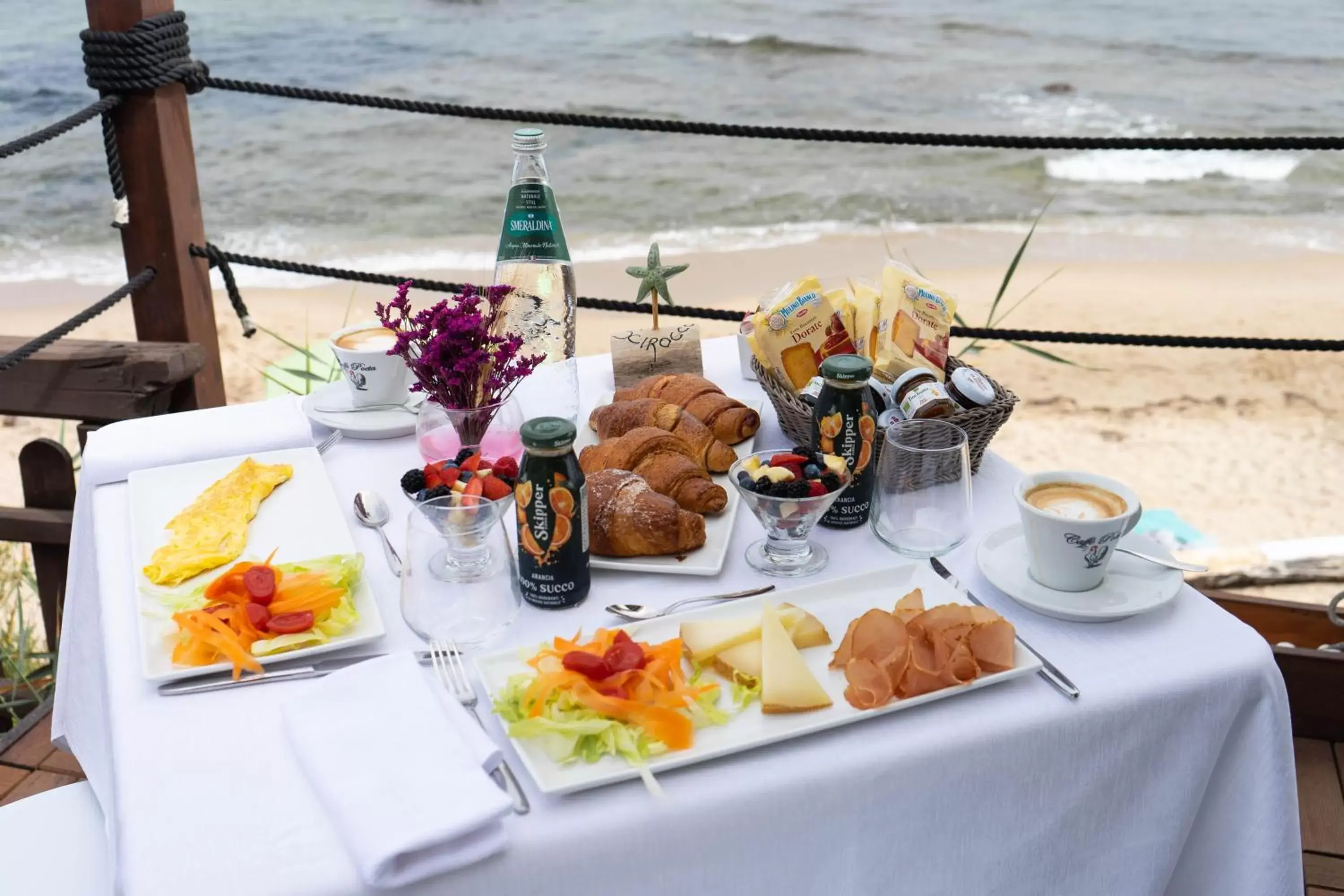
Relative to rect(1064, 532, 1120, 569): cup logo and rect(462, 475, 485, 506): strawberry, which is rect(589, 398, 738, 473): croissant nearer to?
rect(462, 475, 485, 506): strawberry

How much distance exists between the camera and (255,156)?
9.17 meters

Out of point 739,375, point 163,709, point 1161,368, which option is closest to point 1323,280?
point 1161,368

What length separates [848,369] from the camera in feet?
3.79

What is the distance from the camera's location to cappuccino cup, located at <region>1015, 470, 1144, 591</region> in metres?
1.07

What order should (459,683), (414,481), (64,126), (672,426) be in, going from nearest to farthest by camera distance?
(459,683) < (414,481) < (672,426) < (64,126)

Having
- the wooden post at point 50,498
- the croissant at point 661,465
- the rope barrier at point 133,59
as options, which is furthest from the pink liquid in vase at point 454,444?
the wooden post at point 50,498

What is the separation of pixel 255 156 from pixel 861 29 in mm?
6715

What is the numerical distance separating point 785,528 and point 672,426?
0.27m

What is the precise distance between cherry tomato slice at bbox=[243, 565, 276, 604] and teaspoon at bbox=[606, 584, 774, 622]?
305 mm

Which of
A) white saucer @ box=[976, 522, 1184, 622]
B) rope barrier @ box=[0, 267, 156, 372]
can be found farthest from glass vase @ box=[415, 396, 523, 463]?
rope barrier @ box=[0, 267, 156, 372]

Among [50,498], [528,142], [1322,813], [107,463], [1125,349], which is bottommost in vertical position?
[1125,349]

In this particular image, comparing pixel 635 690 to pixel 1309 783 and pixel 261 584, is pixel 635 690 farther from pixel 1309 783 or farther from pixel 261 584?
pixel 1309 783

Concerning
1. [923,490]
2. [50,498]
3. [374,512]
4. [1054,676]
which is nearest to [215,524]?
[374,512]

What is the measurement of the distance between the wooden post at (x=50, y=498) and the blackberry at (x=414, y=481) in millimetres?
1212
